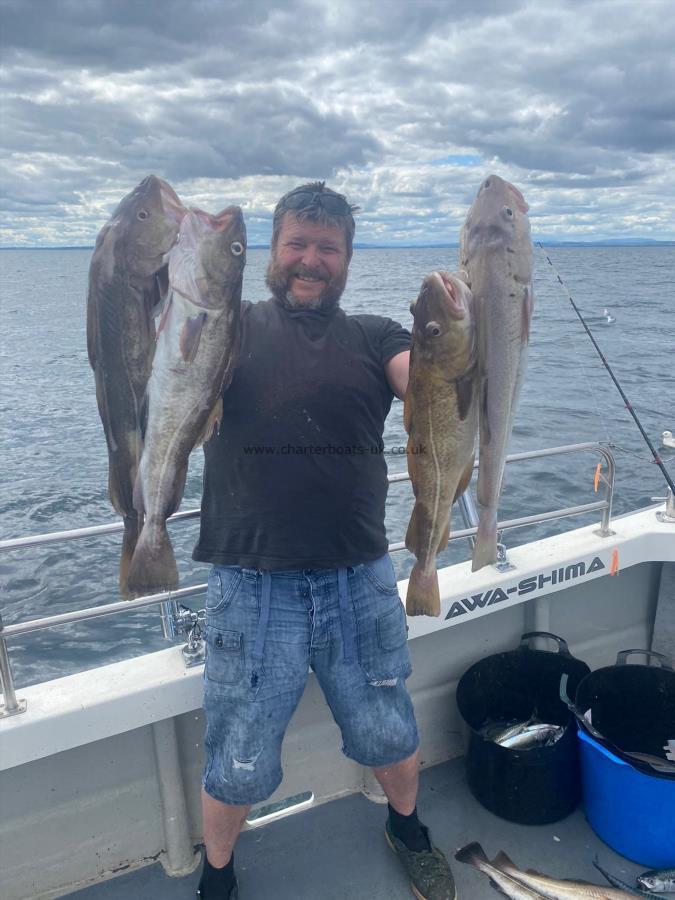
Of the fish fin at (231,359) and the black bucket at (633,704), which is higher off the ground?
the fish fin at (231,359)

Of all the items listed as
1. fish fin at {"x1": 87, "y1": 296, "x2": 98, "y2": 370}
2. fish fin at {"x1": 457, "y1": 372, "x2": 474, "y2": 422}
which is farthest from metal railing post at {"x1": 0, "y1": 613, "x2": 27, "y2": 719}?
fish fin at {"x1": 457, "y1": 372, "x2": 474, "y2": 422}

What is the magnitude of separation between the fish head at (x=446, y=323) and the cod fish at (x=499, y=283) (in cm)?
4

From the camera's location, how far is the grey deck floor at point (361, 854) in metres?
3.28

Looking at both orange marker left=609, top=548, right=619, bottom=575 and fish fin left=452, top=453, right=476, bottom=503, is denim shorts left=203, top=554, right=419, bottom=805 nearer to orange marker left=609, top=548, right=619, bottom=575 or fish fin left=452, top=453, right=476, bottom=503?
fish fin left=452, top=453, right=476, bottom=503

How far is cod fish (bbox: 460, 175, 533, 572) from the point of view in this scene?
77.8 inches

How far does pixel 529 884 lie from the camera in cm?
321

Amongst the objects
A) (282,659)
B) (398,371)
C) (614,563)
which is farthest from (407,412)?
(614,563)

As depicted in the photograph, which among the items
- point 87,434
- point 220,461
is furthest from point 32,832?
point 87,434

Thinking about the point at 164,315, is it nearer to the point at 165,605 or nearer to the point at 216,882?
the point at 165,605

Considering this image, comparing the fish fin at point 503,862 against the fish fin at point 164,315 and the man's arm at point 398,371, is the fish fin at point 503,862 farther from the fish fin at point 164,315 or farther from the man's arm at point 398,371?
the fish fin at point 164,315

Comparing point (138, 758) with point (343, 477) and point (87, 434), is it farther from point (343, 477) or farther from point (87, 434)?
point (87, 434)

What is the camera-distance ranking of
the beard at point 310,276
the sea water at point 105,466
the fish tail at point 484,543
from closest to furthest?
1. the fish tail at point 484,543
2. the beard at point 310,276
3. the sea water at point 105,466

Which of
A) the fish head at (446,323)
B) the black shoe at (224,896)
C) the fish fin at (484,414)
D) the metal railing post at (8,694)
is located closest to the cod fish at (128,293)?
the fish head at (446,323)

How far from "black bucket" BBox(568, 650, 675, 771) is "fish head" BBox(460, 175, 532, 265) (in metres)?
2.72
